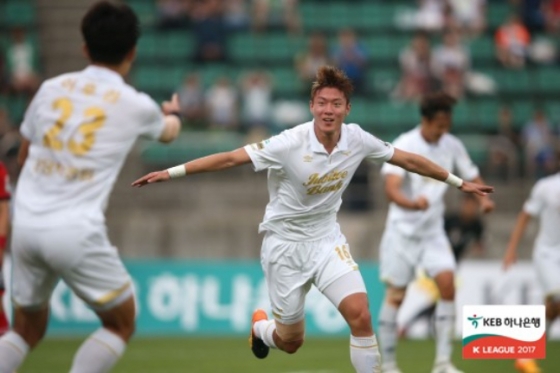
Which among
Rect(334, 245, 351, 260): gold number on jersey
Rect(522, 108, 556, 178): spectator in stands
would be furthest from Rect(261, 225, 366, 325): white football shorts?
Rect(522, 108, 556, 178): spectator in stands

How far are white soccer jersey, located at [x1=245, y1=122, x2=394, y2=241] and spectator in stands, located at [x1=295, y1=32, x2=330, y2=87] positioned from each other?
11109 mm

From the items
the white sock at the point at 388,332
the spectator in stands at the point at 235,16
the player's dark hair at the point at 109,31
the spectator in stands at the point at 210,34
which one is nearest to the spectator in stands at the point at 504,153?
the spectator in stands at the point at 235,16

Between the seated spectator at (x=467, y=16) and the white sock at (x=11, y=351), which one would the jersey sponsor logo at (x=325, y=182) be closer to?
the white sock at (x=11, y=351)

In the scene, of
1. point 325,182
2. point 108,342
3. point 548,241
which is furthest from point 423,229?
point 108,342

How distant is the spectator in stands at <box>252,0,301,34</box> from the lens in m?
21.8

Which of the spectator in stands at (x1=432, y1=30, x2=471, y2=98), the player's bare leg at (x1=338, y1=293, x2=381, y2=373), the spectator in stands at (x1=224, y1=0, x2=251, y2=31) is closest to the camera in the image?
the player's bare leg at (x1=338, y1=293, x2=381, y2=373)

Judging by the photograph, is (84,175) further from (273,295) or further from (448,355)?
(448,355)

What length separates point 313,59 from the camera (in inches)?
798

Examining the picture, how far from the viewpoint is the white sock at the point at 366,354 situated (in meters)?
8.40

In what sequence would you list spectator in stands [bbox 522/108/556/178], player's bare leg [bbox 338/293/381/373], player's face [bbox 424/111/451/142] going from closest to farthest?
player's bare leg [bbox 338/293/381/373] → player's face [bbox 424/111/451/142] → spectator in stands [bbox 522/108/556/178]

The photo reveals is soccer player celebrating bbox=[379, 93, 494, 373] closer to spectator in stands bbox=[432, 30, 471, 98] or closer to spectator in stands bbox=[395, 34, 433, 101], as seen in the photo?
spectator in stands bbox=[395, 34, 433, 101]

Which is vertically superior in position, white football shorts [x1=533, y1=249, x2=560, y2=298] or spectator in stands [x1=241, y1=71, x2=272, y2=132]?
spectator in stands [x1=241, y1=71, x2=272, y2=132]

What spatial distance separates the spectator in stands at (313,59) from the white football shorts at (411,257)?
8.59 m

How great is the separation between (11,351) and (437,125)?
569 centimetres
